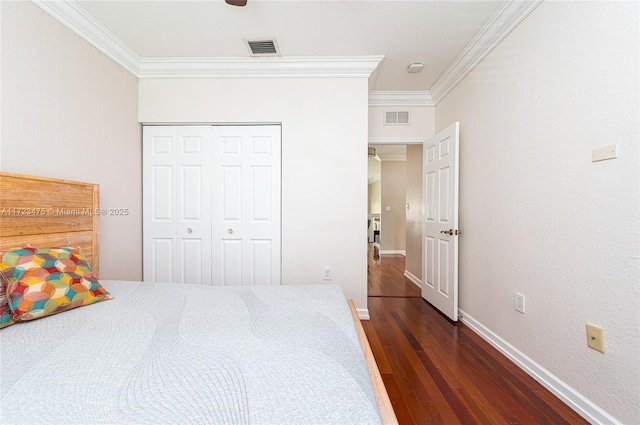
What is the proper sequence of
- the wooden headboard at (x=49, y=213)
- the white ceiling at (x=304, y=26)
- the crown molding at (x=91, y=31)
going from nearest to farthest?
the wooden headboard at (x=49, y=213)
the crown molding at (x=91, y=31)
the white ceiling at (x=304, y=26)

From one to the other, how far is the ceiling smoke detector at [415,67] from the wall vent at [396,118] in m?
0.60

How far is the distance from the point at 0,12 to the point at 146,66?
3.89ft

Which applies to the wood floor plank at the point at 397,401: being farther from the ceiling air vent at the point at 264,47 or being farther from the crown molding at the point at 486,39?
the ceiling air vent at the point at 264,47

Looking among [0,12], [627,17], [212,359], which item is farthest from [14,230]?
[627,17]

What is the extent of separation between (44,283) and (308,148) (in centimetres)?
216

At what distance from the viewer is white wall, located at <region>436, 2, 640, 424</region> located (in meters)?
1.27

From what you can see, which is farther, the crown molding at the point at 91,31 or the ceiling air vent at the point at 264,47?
the ceiling air vent at the point at 264,47

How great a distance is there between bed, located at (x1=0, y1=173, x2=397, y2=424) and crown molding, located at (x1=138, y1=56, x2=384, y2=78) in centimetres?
173

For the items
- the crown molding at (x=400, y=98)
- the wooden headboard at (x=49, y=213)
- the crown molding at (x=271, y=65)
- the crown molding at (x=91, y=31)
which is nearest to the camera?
the wooden headboard at (x=49, y=213)

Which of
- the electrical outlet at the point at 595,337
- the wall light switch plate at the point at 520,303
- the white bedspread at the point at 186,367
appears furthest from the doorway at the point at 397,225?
the white bedspread at the point at 186,367

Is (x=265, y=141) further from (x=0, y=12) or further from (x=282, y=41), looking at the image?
(x=0, y=12)

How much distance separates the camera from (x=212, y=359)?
0.86 metres

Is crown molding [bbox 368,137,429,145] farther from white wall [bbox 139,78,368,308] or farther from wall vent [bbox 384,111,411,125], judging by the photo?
white wall [bbox 139,78,368,308]

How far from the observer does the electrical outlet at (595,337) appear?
4.47ft
